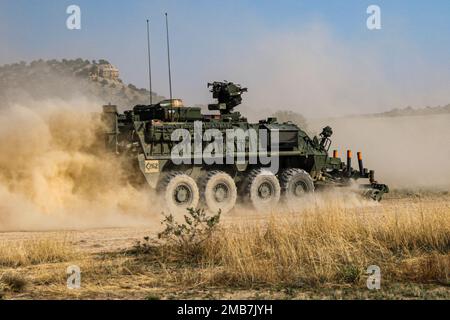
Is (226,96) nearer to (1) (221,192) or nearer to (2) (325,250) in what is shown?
(1) (221,192)

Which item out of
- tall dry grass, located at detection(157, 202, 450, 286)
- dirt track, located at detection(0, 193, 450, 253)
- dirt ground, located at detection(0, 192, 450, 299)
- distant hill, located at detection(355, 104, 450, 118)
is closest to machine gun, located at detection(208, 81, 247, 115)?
dirt track, located at detection(0, 193, 450, 253)

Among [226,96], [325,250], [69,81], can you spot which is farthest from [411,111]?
[325,250]

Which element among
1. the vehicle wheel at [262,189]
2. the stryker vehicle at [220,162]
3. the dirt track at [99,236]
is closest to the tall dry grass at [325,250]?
the dirt track at [99,236]

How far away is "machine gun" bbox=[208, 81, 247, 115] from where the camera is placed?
18.8m

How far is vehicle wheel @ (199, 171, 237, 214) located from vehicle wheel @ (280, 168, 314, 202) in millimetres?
1558

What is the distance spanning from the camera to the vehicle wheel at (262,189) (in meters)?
17.5

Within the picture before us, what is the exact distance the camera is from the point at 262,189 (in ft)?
58.2

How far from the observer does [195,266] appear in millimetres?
9336

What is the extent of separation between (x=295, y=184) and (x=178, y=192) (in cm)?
356

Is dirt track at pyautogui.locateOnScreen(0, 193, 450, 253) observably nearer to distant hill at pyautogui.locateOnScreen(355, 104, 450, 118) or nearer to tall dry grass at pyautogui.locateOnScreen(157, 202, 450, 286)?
tall dry grass at pyautogui.locateOnScreen(157, 202, 450, 286)

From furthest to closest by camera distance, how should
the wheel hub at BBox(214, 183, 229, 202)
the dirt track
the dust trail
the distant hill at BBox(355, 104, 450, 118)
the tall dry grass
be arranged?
the distant hill at BBox(355, 104, 450, 118)
the wheel hub at BBox(214, 183, 229, 202)
the dust trail
the dirt track
the tall dry grass
